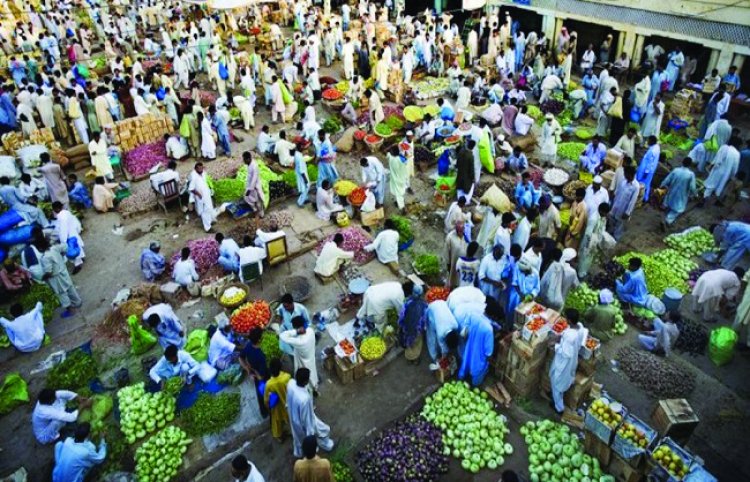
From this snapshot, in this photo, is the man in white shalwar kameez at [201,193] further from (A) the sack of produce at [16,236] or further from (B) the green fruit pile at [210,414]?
(B) the green fruit pile at [210,414]

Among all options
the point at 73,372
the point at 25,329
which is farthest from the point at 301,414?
the point at 25,329

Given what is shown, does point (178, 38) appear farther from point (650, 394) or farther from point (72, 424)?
point (650, 394)

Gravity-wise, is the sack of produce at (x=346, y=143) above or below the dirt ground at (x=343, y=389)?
above

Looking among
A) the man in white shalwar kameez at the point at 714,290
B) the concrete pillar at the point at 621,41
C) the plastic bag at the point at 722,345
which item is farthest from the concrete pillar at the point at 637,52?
the plastic bag at the point at 722,345

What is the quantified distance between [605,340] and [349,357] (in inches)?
168

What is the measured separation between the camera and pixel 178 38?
21469 mm

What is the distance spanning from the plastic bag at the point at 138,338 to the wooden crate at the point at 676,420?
7845 millimetres

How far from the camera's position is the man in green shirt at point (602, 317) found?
7.97 meters

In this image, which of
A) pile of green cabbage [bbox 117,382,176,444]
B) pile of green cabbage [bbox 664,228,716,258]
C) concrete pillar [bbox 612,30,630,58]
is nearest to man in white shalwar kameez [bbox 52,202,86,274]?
pile of green cabbage [bbox 117,382,176,444]

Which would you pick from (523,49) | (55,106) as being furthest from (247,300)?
(523,49)

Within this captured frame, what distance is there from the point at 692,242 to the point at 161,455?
10518mm

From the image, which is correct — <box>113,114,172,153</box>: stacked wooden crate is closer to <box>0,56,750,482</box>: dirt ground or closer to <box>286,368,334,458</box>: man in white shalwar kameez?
<box>0,56,750,482</box>: dirt ground

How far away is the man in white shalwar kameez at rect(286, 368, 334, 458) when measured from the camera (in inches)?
245

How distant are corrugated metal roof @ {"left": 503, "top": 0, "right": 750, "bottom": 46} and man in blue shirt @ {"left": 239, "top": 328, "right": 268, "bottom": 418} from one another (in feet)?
54.9
